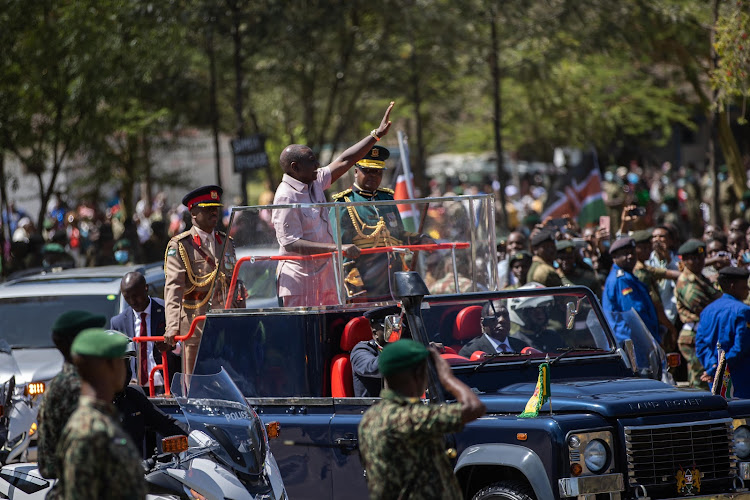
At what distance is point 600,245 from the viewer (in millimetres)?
12102

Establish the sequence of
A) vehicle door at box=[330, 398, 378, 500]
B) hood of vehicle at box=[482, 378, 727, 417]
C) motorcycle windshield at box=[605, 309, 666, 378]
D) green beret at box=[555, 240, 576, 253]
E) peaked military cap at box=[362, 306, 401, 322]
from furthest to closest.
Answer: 1. green beret at box=[555, 240, 576, 253]
2. motorcycle windshield at box=[605, 309, 666, 378]
3. peaked military cap at box=[362, 306, 401, 322]
4. vehicle door at box=[330, 398, 378, 500]
5. hood of vehicle at box=[482, 378, 727, 417]

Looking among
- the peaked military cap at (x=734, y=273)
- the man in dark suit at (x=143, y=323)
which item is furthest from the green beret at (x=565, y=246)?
the man in dark suit at (x=143, y=323)

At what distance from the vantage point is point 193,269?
328 inches

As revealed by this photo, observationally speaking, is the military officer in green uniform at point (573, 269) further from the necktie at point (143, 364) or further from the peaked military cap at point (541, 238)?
the necktie at point (143, 364)

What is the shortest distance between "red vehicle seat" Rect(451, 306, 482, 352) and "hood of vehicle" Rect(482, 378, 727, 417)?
1.52 feet

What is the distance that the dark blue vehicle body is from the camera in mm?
6156

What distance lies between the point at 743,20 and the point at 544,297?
6262 millimetres

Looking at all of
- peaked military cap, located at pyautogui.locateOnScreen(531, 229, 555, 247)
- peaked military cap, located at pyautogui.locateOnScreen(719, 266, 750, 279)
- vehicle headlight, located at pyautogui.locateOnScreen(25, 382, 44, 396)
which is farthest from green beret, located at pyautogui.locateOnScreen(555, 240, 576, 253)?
vehicle headlight, located at pyautogui.locateOnScreen(25, 382, 44, 396)

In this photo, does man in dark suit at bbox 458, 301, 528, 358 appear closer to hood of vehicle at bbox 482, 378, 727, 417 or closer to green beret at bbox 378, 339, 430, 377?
hood of vehicle at bbox 482, 378, 727, 417

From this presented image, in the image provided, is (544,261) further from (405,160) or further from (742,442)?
(742,442)

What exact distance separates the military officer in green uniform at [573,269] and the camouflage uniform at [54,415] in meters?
6.64

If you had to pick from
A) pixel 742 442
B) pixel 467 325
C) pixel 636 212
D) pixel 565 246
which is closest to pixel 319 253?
pixel 467 325

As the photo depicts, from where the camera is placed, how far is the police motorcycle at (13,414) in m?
9.02

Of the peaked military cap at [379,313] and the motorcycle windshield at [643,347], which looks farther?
the motorcycle windshield at [643,347]
